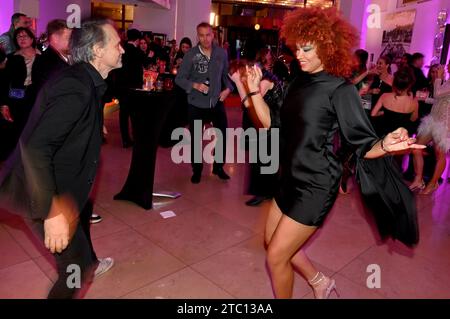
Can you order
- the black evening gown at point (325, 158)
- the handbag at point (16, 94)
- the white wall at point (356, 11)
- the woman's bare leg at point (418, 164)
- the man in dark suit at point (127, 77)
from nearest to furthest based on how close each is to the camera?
the black evening gown at point (325, 158) → the handbag at point (16, 94) → the woman's bare leg at point (418, 164) → the man in dark suit at point (127, 77) → the white wall at point (356, 11)

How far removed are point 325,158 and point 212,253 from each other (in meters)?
1.44

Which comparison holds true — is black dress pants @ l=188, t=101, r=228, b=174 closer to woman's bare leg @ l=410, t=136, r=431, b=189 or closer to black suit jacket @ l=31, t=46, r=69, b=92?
black suit jacket @ l=31, t=46, r=69, b=92

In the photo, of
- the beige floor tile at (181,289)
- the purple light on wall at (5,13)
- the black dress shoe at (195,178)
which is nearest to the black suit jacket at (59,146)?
the beige floor tile at (181,289)

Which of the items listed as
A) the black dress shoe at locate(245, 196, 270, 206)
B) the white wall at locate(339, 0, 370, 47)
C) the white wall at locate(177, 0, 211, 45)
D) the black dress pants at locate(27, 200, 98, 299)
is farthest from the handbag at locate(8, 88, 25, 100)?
the white wall at locate(339, 0, 370, 47)

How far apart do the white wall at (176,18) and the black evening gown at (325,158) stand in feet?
41.1

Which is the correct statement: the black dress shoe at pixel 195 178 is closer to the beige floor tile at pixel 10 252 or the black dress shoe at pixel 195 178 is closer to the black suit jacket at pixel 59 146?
the beige floor tile at pixel 10 252

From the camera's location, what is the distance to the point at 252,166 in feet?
12.2

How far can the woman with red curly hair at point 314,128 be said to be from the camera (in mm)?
1812

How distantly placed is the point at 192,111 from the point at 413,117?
2932 millimetres

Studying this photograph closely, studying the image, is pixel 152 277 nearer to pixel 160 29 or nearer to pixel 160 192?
pixel 160 192

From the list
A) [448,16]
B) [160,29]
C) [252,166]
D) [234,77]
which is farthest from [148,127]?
[160,29]

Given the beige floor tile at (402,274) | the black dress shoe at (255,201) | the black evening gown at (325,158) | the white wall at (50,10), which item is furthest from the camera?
the white wall at (50,10)

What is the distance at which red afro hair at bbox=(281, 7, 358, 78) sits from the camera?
1.84 meters

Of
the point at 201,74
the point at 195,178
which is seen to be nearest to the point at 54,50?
the point at 201,74
